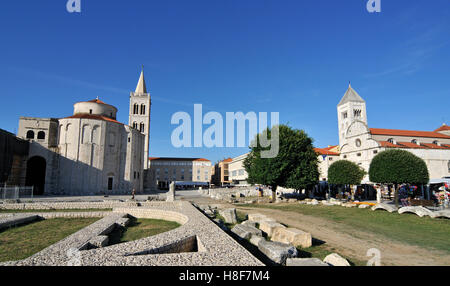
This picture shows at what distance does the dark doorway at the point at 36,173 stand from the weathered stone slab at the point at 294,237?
46.2 metres

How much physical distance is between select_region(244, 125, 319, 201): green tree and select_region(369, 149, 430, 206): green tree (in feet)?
23.9

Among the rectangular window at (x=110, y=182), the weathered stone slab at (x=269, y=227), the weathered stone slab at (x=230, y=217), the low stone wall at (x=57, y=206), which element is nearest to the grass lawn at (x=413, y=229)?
the weathered stone slab at (x=269, y=227)

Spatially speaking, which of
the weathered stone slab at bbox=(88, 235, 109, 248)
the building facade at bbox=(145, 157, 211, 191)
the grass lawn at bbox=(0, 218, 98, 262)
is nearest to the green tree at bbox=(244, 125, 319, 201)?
the grass lawn at bbox=(0, 218, 98, 262)

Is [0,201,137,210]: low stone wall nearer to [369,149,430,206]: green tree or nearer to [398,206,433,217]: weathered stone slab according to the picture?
[398,206,433,217]: weathered stone slab

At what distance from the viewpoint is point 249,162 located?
3206 cm

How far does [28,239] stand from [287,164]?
78.6ft

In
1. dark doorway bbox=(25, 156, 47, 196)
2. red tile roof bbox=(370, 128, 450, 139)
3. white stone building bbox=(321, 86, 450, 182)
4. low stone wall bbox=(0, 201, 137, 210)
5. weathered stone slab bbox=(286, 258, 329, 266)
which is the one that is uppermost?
red tile roof bbox=(370, 128, 450, 139)

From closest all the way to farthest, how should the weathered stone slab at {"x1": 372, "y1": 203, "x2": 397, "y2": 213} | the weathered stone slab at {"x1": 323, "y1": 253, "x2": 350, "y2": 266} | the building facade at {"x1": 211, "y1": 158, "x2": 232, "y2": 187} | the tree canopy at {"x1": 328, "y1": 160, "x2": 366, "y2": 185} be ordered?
the weathered stone slab at {"x1": 323, "y1": 253, "x2": 350, "y2": 266} → the weathered stone slab at {"x1": 372, "y1": 203, "x2": 397, "y2": 213} → the tree canopy at {"x1": 328, "y1": 160, "x2": 366, "y2": 185} → the building facade at {"x1": 211, "y1": 158, "x2": 232, "y2": 187}

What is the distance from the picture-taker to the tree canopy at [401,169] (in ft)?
76.8

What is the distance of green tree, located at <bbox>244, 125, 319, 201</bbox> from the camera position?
2852cm

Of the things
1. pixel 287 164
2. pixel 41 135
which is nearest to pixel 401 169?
pixel 287 164
